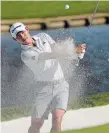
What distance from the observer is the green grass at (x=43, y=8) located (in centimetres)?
2462

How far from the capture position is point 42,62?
25.1ft

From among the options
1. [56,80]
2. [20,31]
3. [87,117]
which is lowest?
[87,117]

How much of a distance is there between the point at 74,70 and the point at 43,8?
11.6 m

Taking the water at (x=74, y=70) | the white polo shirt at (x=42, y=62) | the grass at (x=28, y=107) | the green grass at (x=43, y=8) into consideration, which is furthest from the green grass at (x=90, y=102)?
the green grass at (x=43, y=8)

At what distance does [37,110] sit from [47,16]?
654 inches

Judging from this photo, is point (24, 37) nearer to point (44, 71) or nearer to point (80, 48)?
point (44, 71)

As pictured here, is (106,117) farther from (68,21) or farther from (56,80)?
(68,21)

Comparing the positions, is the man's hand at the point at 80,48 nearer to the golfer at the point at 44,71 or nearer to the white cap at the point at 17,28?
the golfer at the point at 44,71

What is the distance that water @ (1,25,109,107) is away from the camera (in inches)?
497

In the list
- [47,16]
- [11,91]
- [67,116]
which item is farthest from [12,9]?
[67,116]

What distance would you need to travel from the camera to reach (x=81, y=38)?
21781mm

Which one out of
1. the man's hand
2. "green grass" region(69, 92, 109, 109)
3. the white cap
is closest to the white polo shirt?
the white cap

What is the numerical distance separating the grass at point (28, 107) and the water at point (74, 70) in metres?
0.78

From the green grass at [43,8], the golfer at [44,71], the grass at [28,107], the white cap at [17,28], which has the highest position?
the green grass at [43,8]
